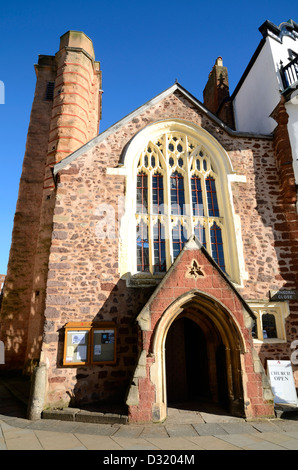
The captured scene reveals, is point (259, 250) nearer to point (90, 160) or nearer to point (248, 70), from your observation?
point (90, 160)

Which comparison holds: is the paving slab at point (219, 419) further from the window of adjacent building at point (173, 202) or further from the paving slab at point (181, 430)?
the window of adjacent building at point (173, 202)

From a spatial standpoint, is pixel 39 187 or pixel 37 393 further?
pixel 39 187

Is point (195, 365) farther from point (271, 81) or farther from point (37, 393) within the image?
point (271, 81)

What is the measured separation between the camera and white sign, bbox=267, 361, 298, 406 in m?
7.39

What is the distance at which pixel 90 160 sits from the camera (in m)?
9.39

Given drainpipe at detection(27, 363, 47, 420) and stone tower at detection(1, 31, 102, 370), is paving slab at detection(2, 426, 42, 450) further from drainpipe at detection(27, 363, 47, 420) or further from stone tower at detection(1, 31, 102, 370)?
stone tower at detection(1, 31, 102, 370)

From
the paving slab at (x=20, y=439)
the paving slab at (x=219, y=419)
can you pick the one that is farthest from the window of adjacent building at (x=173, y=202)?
the paving slab at (x=20, y=439)

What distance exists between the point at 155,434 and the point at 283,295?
554 cm

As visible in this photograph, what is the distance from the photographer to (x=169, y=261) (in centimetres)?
895

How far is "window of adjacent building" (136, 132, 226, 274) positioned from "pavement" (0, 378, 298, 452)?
Result: 409cm

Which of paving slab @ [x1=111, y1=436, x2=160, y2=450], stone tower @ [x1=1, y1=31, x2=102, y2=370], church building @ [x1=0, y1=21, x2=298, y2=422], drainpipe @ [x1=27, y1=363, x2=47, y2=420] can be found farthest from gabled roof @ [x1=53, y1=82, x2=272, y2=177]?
paving slab @ [x1=111, y1=436, x2=160, y2=450]

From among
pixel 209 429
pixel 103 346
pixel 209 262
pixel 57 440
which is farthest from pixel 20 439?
pixel 209 262

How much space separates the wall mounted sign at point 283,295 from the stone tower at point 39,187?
8.27 meters

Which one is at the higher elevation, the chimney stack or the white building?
the chimney stack
